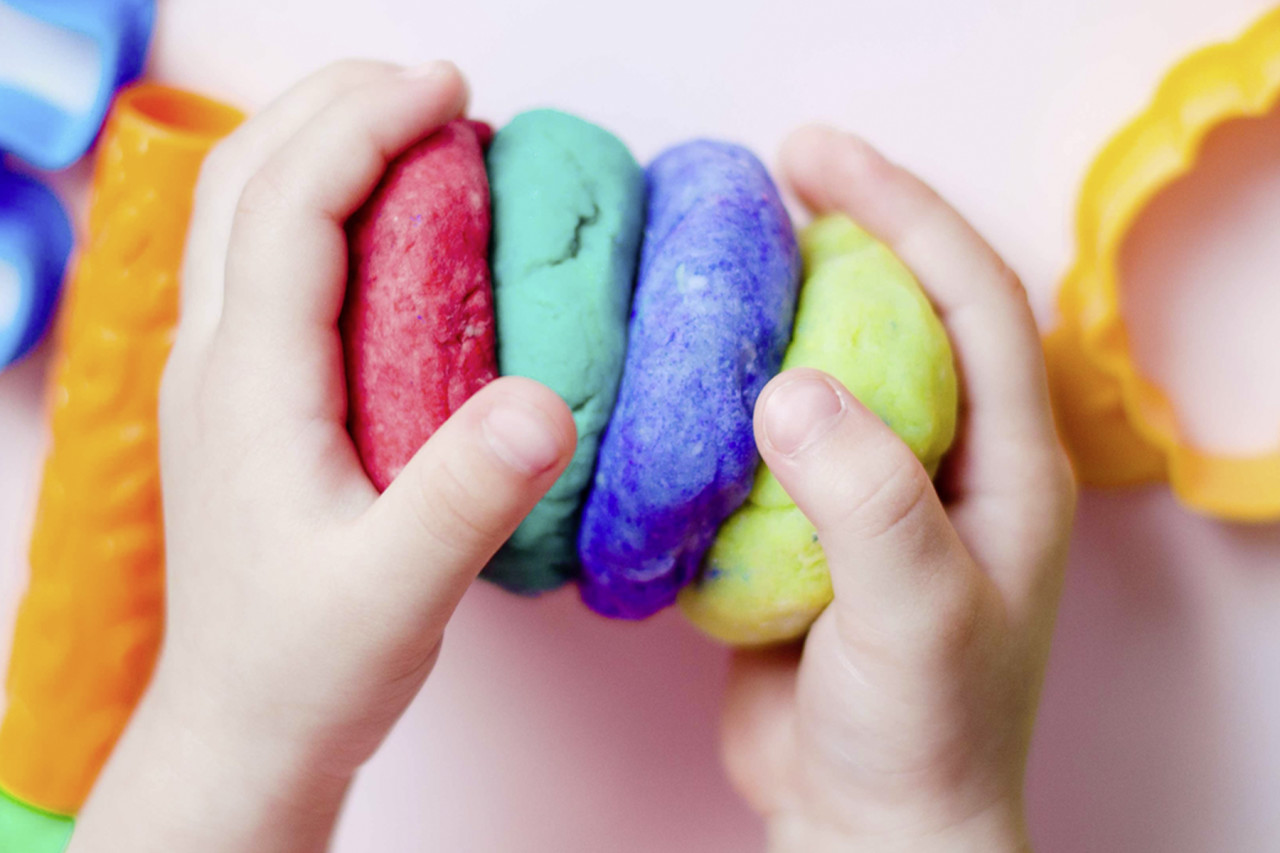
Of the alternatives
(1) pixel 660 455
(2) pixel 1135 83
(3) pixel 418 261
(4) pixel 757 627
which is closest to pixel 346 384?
(3) pixel 418 261

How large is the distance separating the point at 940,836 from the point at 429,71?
A: 643 millimetres

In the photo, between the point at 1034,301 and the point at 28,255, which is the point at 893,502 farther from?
the point at 28,255

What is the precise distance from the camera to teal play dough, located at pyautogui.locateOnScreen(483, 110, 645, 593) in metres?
0.63

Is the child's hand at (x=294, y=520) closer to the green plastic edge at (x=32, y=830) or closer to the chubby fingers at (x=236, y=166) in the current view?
the chubby fingers at (x=236, y=166)

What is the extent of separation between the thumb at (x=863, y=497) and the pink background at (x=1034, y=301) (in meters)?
0.44

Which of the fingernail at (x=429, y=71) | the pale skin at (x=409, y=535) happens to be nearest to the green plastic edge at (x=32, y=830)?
the pale skin at (x=409, y=535)

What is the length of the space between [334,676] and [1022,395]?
1.73 feet

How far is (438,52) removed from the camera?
0.93m

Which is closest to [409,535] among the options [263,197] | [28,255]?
[263,197]

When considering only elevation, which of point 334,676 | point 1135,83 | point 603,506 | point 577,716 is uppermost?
point 1135,83

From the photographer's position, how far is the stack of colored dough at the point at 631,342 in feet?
2.01

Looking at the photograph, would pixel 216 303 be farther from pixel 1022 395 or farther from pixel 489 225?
pixel 1022 395

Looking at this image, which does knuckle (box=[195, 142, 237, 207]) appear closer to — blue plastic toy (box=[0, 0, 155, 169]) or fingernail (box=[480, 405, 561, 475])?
blue plastic toy (box=[0, 0, 155, 169])

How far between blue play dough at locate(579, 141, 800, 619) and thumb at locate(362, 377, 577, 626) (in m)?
0.09
